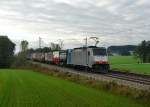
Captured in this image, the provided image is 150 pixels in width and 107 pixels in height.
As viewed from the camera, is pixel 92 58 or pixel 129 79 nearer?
pixel 129 79

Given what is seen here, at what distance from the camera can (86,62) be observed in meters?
49.2

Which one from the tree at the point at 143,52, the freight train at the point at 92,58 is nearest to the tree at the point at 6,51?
the tree at the point at 143,52

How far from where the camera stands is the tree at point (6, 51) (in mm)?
106719

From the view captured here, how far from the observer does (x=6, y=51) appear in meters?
109

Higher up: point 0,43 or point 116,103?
point 0,43

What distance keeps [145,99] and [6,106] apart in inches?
309

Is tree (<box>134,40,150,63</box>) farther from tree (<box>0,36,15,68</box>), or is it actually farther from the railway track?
the railway track

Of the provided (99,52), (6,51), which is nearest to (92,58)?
(99,52)

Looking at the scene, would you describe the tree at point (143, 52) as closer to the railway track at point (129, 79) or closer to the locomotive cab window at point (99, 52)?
the locomotive cab window at point (99, 52)

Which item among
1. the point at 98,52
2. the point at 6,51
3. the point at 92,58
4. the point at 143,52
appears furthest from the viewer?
the point at 143,52

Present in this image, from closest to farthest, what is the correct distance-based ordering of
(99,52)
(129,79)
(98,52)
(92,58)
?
(129,79), (92,58), (98,52), (99,52)

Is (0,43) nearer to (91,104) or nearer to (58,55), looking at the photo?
(58,55)

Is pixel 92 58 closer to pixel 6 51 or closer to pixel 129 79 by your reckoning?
pixel 129 79

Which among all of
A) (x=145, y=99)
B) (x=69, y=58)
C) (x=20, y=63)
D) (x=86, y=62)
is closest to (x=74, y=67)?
(x=69, y=58)
